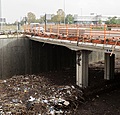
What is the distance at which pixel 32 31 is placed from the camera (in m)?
19.4

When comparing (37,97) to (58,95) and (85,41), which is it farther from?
(85,41)

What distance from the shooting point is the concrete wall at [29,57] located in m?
17.6

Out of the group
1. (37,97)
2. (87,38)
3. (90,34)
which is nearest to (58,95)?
(37,97)

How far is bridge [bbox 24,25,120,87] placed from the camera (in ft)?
39.1

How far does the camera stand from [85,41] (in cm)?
1320

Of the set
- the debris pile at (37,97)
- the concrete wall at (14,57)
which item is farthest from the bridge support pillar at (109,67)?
the concrete wall at (14,57)

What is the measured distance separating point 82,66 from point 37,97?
3.44 meters

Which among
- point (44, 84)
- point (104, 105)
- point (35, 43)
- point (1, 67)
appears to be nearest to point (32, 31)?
point (35, 43)

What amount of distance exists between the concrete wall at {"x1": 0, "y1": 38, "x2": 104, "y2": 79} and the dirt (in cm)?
91

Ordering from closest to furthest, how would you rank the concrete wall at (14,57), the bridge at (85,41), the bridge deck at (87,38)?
the bridge deck at (87,38), the bridge at (85,41), the concrete wall at (14,57)

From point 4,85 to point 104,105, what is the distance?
680 cm

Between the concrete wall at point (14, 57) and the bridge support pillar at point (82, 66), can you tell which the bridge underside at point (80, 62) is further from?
the concrete wall at point (14, 57)

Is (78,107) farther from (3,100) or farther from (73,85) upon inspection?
(3,100)

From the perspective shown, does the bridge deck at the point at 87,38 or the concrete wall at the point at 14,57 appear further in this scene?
the concrete wall at the point at 14,57
